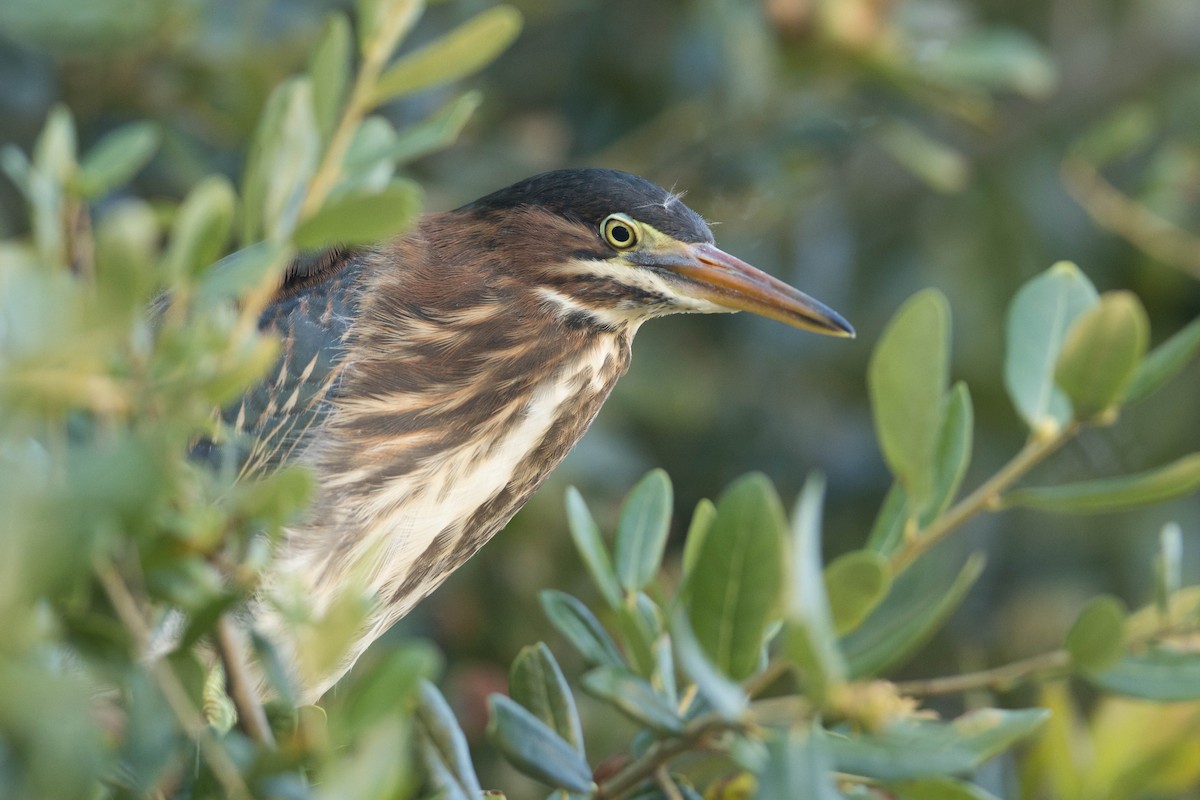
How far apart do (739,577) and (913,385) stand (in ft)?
0.75

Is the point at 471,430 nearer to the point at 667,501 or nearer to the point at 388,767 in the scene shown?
the point at 667,501

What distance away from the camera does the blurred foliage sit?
0.90m

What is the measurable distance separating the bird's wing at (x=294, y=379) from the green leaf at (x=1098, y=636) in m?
1.37

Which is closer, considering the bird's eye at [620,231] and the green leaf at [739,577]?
the green leaf at [739,577]

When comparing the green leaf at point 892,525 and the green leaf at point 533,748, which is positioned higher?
the green leaf at point 892,525

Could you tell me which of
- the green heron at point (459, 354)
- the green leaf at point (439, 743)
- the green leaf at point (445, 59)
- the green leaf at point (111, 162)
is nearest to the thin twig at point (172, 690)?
the green leaf at point (439, 743)

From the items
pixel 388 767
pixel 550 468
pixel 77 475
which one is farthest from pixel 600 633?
pixel 550 468

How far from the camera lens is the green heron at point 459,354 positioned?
224 centimetres

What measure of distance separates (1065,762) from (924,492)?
508 millimetres

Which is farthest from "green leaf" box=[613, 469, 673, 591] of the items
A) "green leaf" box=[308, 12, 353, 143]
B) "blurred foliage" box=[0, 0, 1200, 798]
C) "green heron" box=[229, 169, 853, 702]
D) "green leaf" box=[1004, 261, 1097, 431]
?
"green heron" box=[229, 169, 853, 702]

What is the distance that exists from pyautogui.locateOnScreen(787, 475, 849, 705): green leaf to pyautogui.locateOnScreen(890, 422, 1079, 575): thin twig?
0.82 feet

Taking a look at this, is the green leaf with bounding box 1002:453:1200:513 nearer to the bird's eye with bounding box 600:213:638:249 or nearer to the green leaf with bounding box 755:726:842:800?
the green leaf with bounding box 755:726:842:800

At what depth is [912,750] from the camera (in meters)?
1.04

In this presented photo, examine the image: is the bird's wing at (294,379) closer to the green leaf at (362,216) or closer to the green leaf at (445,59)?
Result: the green leaf at (445,59)
